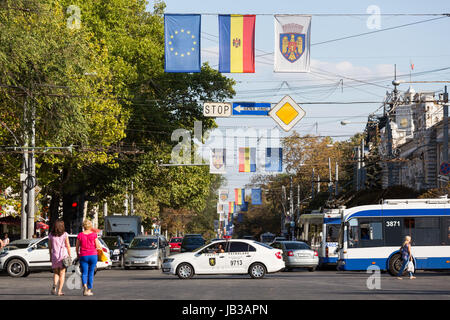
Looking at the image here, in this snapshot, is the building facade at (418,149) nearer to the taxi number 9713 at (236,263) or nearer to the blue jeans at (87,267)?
the taxi number 9713 at (236,263)

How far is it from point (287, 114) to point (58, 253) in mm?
15204

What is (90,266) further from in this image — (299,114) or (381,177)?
(381,177)

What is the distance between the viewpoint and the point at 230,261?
94.3ft

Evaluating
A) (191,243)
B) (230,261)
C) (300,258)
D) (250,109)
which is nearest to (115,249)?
(191,243)

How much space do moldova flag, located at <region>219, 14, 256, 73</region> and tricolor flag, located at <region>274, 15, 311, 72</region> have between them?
92cm

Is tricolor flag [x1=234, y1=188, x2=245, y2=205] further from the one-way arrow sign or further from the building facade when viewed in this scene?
the one-way arrow sign

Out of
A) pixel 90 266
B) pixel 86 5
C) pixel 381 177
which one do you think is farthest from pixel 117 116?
pixel 381 177

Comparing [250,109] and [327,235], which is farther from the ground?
[250,109]

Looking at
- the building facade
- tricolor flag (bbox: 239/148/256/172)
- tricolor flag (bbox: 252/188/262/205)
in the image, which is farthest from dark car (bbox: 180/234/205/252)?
tricolor flag (bbox: 252/188/262/205)

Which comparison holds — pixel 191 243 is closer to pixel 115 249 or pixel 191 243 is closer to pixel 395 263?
pixel 115 249

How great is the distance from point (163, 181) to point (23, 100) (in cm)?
3055

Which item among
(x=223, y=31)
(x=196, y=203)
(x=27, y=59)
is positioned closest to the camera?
(x=27, y=59)

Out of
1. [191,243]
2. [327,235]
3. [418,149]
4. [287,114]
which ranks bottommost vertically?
[191,243]

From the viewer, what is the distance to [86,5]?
48.3 metres
